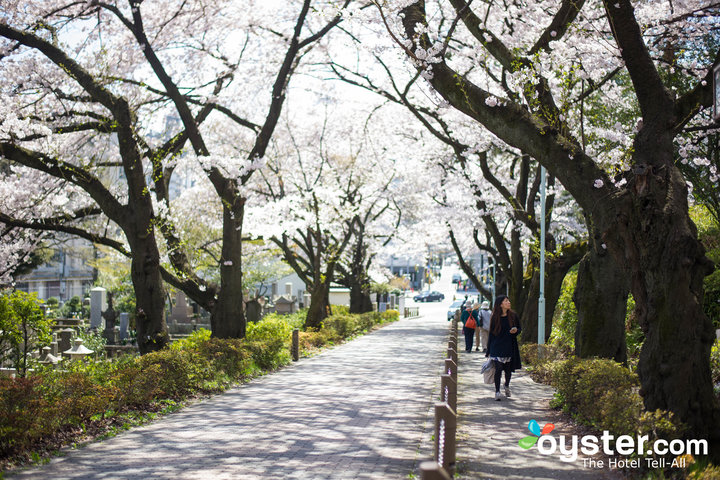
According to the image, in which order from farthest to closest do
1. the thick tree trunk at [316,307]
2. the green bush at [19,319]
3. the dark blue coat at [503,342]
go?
the thick tree trunk at [316,307] → the dark blue coat at [503,342] → the green bush at [19,319]

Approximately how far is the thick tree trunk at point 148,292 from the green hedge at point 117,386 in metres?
0.88

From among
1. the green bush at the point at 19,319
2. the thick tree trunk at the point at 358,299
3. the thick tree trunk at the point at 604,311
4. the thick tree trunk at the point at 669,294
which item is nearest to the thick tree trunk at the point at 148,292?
the green bush at the point at 19,319

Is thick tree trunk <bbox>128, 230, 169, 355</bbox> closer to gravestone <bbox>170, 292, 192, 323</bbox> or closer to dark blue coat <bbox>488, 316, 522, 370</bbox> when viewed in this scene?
dark blue coat <bbox>488, 316, 522, 370</bbox>

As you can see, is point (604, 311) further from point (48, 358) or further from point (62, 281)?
point (62, 281)

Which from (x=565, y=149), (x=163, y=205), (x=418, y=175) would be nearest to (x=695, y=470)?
(x=565, y=149)

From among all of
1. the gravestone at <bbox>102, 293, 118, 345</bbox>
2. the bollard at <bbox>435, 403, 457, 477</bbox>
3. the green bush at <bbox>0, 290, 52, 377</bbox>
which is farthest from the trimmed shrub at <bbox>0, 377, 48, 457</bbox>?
the gravestone at <bbox>102, 293, 118, 345</bbox>

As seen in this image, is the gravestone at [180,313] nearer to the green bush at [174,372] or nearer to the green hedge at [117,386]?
the green hedge at [117,386]

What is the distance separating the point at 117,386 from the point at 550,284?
12.3 meters

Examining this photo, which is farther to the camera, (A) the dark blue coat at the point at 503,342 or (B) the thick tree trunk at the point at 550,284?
(B) the thick tree trunk at the point at 550,284

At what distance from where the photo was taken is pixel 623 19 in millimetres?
7730

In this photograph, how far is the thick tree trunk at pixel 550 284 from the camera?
59.0 ft

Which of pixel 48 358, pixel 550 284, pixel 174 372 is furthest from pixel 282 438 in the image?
pixel 550 284

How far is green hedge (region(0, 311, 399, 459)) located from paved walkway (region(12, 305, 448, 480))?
17.4 inches

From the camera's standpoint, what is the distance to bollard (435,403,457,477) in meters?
5.97
